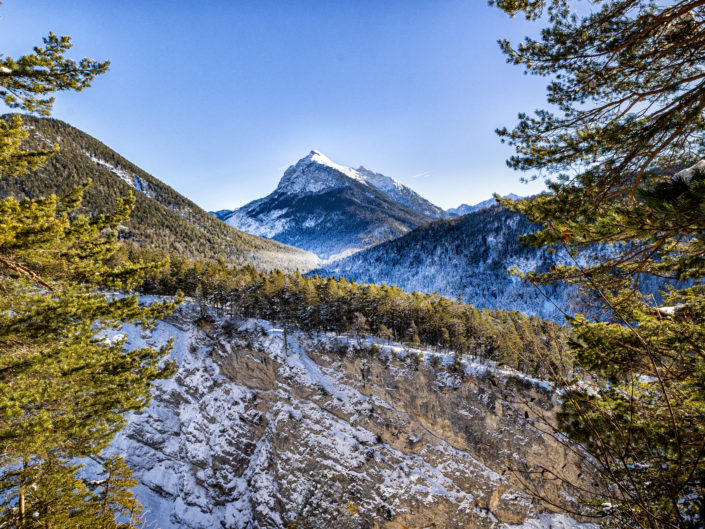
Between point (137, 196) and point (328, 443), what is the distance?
405 ft

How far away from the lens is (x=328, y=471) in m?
26.7

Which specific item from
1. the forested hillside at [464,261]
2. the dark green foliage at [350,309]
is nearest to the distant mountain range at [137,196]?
the forested hillside at [464,261]

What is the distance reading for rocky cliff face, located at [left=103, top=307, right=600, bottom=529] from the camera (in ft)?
83.5

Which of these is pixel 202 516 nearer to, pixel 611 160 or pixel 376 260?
pixel 611 160

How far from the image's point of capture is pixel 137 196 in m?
117

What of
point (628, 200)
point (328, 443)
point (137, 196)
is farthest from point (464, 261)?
point (628, 200)

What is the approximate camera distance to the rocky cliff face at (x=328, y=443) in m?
25.4

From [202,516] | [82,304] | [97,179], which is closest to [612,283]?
[82,304]

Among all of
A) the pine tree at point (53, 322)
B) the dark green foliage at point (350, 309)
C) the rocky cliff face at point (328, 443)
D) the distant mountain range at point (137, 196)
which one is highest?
the distant mountain range at point (137, 196)

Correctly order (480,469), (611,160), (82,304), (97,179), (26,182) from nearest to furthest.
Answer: (611,160) → (82,304) → (480,469) → (26,182) → (97,179)

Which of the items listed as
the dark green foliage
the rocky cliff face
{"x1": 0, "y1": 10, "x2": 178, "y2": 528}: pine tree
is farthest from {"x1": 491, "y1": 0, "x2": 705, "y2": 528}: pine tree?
the dark green foliage

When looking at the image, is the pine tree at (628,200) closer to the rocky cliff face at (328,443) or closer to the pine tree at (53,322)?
the pine tree at (53,322)

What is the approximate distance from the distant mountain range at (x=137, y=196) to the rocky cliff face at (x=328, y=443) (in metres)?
76.8

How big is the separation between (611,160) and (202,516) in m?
33.7
